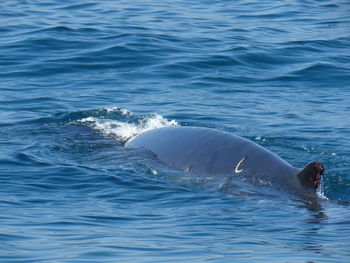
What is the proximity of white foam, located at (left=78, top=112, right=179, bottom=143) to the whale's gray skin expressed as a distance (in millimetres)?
1762

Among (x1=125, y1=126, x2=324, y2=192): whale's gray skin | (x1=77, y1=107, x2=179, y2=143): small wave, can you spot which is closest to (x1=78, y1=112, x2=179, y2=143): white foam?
(x1=77, y1=107, x2=179, y2=143): small wave

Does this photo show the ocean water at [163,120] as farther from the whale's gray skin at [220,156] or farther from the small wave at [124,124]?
the whale's gray skin at [220,156]

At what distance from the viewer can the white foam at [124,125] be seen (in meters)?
13.9

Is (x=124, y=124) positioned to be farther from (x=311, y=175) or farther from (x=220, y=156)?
(x=311, y=175)

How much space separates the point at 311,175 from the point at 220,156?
1563mm

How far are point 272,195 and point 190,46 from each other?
497 inches

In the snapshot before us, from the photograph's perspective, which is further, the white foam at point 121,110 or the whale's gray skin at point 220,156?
the white foam at point 121,110

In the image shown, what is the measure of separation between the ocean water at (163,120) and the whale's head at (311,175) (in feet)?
0.61

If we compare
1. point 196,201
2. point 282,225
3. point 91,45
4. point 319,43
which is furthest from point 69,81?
point 282,225

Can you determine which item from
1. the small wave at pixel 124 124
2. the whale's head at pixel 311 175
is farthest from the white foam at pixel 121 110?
the whale's head at pixel 311 175

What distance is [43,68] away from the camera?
19891 mm

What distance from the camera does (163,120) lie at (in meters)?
15.2

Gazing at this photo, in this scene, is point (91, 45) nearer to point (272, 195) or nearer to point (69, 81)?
point (69, 81)

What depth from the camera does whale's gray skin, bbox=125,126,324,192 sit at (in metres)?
9.94
